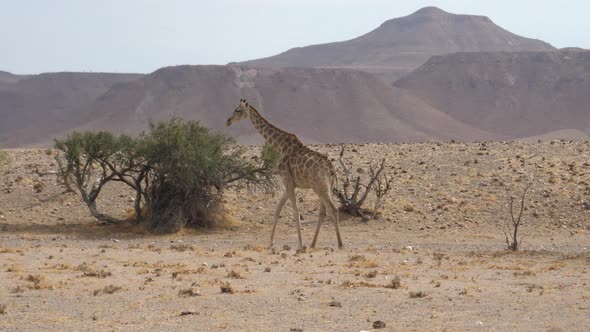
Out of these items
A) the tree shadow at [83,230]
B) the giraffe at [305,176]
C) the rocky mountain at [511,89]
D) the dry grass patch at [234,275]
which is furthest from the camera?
the rocky mountain at [511,89]

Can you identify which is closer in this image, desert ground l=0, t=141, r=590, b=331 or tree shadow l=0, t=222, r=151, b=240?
desert ground l=0, t=141, r=590, b=331

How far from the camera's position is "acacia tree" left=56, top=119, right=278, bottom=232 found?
25625 mm

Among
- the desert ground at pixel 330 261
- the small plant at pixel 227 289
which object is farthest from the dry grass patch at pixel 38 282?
the small plant at pixel 227 289

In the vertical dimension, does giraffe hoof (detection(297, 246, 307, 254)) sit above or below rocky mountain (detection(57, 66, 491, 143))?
below

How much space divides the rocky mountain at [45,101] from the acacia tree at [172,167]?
94482 mm

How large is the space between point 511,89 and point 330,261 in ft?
394

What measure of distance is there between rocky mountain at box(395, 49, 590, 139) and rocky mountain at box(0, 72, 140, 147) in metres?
49.3

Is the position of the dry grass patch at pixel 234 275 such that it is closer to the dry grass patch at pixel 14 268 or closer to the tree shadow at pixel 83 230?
the dry grass patch at pixel 14 268

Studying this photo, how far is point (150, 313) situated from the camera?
481 inches

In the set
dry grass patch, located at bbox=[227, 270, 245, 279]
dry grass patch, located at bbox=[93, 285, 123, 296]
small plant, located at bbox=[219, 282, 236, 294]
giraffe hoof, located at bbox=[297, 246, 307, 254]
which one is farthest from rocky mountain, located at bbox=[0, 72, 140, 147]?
small plant, located at bbox=[219, 282, 236, 294]

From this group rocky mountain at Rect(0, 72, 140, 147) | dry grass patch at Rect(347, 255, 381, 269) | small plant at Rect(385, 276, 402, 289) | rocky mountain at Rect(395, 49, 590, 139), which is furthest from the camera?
rocky mountain at Rect(395, 49, 590, 139)

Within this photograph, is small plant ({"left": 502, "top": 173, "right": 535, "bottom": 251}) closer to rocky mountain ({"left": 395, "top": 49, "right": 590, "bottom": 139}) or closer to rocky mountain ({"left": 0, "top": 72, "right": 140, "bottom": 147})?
rocky mountain ({"left": 395, "top": 49, "right": 590, "bottom": 139})

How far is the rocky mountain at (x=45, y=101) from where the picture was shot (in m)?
123

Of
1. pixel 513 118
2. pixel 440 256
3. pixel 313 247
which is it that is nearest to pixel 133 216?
pixel 313 247
